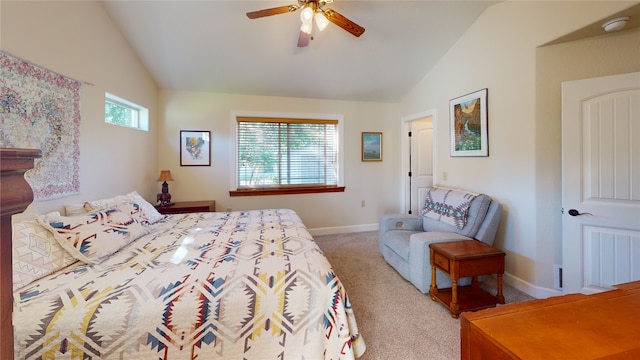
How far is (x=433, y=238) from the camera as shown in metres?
2.25

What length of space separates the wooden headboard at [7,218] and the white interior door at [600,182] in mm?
3130

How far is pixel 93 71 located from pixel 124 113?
2.37 ft

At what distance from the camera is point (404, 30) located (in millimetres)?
2889

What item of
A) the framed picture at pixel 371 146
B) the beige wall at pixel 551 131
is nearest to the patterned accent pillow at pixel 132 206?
the framed picture at pixel 371 146

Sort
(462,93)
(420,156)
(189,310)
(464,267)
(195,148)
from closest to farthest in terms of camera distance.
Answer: (189,310) < (464,267) < (462,93) < (195,148) < (420,156)

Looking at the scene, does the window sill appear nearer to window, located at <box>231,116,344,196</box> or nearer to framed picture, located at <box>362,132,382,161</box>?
window, located at <box>231,116,344,196</box>

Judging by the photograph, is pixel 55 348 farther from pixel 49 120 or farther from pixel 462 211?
pixel 462 211

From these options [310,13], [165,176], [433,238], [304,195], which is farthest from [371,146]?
[165,176]

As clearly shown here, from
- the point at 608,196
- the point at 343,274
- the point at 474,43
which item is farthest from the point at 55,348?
the point at 474,43

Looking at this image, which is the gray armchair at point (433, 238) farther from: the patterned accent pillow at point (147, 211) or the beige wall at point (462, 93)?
the patterned accent pillow at point (147, 211)

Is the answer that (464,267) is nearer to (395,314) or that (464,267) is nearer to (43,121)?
(395,314)

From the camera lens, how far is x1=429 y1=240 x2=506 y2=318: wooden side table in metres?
1.90

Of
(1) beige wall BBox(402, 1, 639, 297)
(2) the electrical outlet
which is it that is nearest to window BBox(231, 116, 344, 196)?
(1) beige wall BBox(402, 1, 639, 297)

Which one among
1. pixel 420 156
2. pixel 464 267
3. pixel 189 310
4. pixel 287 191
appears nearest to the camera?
pixel 189 310
